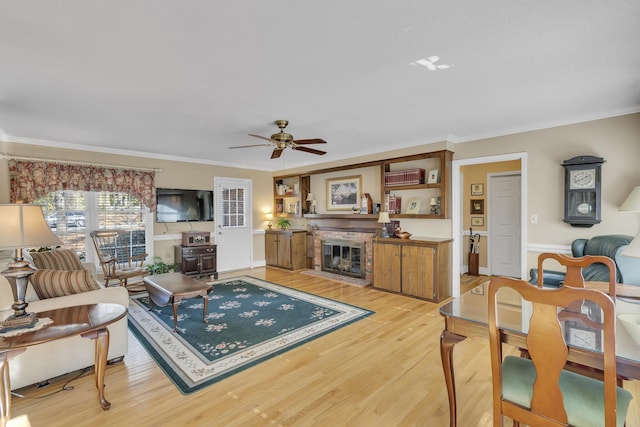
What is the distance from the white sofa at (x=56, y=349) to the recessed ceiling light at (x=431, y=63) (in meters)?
3.09

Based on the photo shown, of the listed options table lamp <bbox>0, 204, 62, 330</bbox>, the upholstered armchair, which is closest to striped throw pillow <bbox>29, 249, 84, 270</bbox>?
table lamp <bbox>0, 204, 62, 330</bbox>

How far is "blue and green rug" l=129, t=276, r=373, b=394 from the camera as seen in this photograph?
103 inches

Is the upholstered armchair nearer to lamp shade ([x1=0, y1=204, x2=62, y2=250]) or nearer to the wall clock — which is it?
the wall clock

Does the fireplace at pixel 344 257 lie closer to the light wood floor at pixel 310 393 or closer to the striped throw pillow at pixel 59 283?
the light wood floor at pixel 310 393

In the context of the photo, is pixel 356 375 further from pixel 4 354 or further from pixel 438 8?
pixel 438 8

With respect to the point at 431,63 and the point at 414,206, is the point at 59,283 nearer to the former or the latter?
the point at 431,63

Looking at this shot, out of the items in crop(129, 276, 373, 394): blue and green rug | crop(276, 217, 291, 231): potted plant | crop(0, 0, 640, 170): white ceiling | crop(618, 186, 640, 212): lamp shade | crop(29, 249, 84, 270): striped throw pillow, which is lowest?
crop(129, 276, 373, 394): blue and green rug

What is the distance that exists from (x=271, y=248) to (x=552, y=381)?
6.22 metres

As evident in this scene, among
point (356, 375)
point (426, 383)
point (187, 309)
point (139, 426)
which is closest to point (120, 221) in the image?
point (187, 309)

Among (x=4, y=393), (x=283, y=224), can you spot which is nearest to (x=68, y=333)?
(x=4, y=393)

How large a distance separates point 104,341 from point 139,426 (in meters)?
0.60

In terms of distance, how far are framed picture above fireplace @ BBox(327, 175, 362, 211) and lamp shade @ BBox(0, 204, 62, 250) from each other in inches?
184

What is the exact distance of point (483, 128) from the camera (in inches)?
158

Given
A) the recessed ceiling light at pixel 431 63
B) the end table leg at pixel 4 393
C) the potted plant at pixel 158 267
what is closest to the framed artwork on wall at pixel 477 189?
the recessed ceiling light at pixel 431 63
